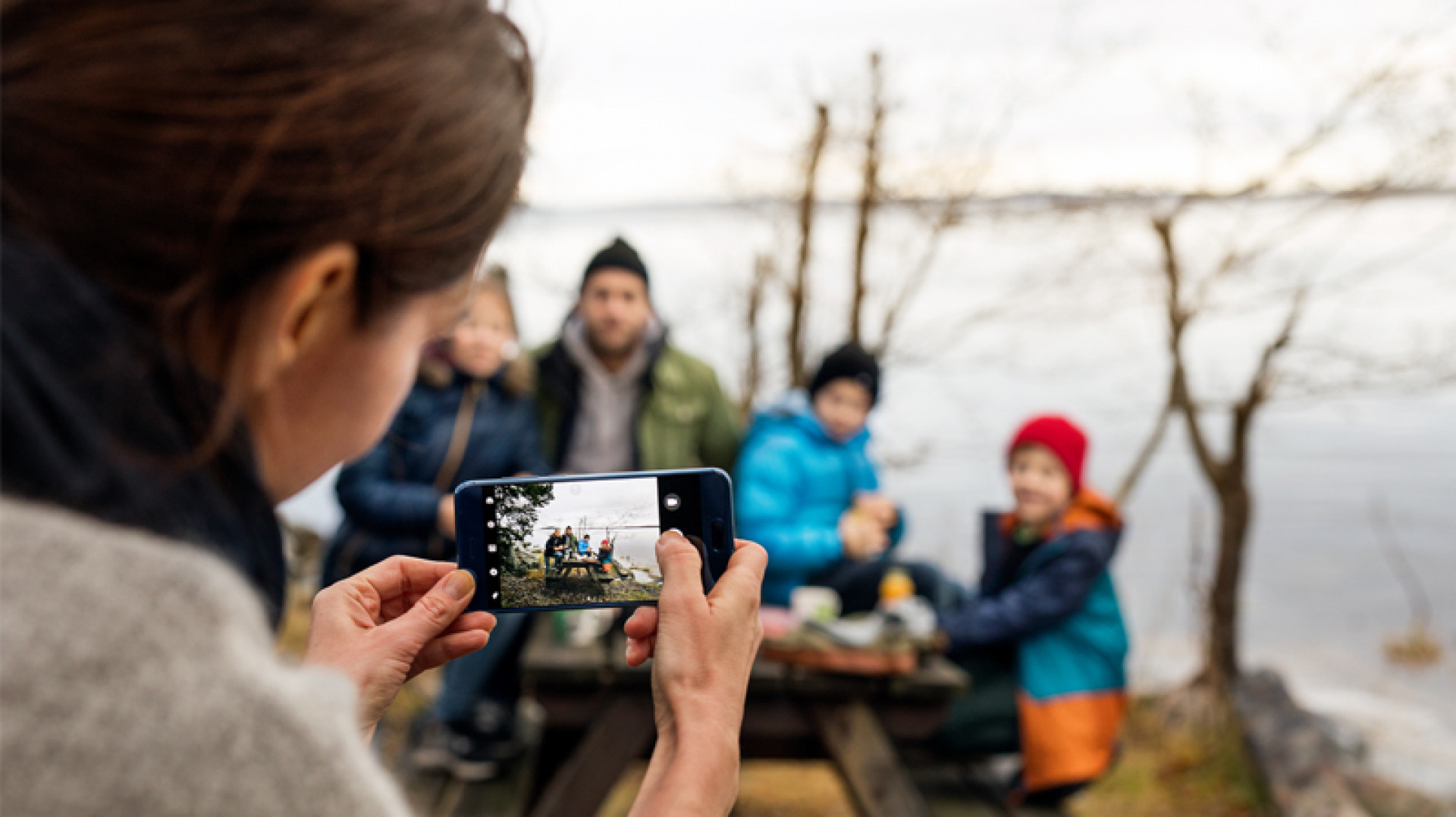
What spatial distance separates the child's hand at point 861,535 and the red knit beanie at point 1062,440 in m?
0.58

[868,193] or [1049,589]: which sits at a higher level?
[868,193]

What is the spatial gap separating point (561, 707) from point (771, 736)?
2.00 feet

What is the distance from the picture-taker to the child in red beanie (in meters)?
2.90

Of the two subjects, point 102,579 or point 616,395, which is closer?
point 102,579

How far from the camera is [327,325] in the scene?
682 mm

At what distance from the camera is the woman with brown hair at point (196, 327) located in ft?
1.73

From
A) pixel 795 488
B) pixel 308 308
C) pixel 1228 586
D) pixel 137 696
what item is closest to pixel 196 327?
pixel 308 308

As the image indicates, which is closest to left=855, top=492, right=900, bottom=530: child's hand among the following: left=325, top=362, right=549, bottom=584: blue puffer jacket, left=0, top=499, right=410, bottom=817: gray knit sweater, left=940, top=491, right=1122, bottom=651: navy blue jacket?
left=940, top=491, right=1122, bottom=651: navy blue jacket

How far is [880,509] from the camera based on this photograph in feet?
9.76

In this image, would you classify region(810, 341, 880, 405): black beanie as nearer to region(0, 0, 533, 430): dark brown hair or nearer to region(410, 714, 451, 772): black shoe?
region(410, 714, 451, 772): black shoe

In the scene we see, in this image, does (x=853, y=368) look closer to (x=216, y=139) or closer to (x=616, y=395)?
(x=616, y=395)

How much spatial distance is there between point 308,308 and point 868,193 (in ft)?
12.9

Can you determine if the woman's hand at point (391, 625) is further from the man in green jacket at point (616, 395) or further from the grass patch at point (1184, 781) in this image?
the grass patch at point (1184, 781)

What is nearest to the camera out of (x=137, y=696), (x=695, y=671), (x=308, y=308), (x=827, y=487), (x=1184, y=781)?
(x=137, y=696)
